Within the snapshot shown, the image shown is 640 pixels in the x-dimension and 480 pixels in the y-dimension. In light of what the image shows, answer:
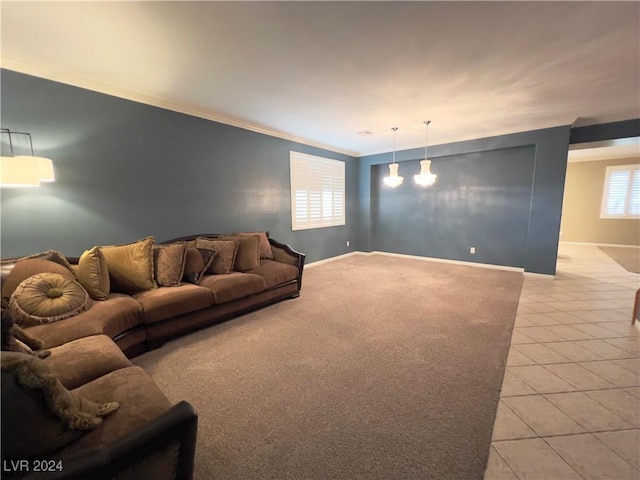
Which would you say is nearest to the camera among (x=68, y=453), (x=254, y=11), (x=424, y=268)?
(x=68, y=453)

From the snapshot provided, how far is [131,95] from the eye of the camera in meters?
3.03

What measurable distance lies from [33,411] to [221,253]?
100 inches

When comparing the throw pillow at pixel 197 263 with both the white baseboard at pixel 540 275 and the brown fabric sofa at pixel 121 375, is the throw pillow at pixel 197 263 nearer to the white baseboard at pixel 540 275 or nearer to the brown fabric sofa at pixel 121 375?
the brown fabric sofa at pixel 121 375

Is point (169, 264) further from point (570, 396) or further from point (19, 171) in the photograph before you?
point (570, 396)

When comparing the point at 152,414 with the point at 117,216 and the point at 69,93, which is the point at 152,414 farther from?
the point at 69,93

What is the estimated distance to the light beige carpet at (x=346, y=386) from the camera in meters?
1.42

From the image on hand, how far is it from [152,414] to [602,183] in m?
10.8

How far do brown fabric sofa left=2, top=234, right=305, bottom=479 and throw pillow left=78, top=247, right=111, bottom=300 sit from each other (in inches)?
3.1

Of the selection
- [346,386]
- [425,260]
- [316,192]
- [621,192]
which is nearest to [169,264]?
[346,386]

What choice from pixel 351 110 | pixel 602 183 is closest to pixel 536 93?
pixel 351 110

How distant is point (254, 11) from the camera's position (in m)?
1.76

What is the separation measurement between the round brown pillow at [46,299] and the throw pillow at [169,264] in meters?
0.70

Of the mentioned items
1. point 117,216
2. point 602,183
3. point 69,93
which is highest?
point 69,93

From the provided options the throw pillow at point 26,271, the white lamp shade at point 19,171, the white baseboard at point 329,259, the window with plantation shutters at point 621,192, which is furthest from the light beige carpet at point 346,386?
the window with plantation shutters at point 621,192
